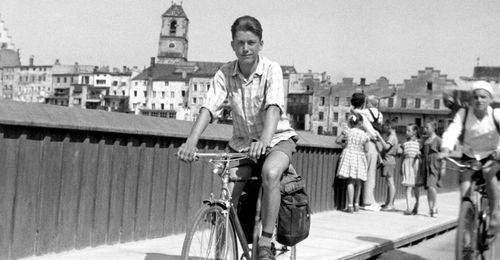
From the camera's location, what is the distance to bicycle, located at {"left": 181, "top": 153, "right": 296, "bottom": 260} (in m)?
4.89

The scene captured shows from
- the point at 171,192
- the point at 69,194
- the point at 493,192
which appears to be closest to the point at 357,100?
the point at 171,192

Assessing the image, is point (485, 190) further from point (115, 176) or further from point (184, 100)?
point (184, 100)

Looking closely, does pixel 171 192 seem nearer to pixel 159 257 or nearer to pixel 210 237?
pixel 159 257

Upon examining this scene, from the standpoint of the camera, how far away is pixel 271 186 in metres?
5.27

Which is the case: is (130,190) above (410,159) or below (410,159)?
below

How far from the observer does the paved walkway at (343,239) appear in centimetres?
718

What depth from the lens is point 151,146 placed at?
27.1 feet

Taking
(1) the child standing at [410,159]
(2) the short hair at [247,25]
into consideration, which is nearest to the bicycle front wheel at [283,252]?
(2) the short hair at [247,25]

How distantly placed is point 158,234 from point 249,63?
11.9 ft

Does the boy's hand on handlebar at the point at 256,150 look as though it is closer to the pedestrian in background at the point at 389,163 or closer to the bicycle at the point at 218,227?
the bicycle at the point at 218,227

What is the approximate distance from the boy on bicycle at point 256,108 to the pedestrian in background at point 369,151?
26.1ft

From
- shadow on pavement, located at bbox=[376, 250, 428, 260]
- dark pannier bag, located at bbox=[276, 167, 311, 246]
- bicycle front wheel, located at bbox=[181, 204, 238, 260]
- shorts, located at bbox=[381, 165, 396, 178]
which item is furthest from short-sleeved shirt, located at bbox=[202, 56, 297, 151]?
shorts, located at bbox=[381, 165, 396, 178]

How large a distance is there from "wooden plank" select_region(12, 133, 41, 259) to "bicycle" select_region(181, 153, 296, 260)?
2065mm

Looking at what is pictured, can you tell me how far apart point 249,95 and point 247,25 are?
53 centimetres
